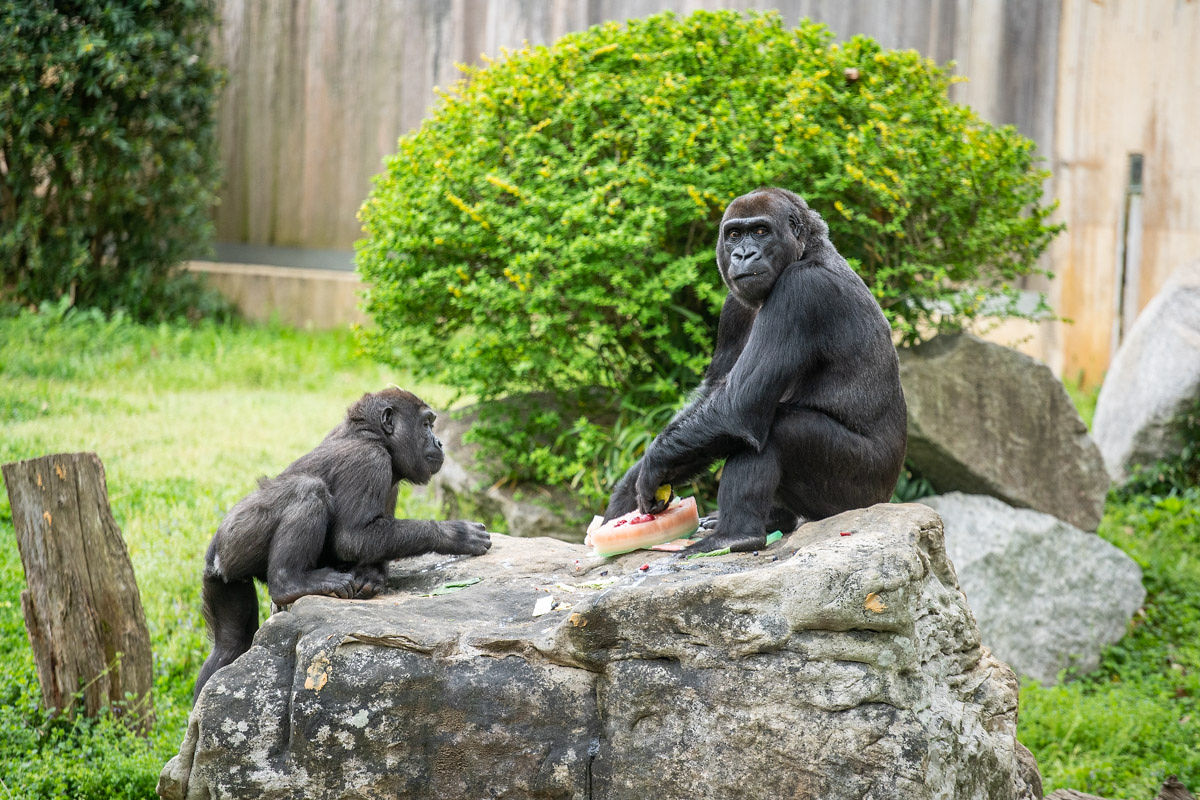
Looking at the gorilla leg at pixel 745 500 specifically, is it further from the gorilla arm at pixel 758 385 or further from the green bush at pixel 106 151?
the green bush at pixel 106 151

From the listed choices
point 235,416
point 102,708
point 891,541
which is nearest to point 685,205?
point 891,541

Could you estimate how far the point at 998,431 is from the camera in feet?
22.6

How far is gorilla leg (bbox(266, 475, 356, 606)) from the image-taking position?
381 centimetres

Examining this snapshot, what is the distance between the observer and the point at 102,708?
15.9 feet

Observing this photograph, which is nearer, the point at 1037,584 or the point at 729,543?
the point at 729,543

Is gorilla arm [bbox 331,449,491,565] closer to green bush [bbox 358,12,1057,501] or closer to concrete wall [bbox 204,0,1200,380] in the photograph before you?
green bush [bbox 358,12,1057,501]

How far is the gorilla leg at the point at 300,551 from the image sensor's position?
3809 millimetres

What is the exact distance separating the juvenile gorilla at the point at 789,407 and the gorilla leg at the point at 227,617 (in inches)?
61.3

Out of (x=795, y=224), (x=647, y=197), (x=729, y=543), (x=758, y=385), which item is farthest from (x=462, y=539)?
(x=647, y=197)

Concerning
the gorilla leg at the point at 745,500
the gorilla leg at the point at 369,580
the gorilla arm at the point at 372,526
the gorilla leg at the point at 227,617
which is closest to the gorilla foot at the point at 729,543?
the gorilla leg at the point at 745,500

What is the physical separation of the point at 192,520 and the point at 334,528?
321 cm

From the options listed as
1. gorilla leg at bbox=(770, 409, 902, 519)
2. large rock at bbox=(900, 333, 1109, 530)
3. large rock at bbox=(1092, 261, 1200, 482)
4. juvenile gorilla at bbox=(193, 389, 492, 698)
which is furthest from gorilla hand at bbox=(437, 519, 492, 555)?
large rock at bbox=(1092, 261, 1200, 482)

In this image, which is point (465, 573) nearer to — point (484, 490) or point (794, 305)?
point (794, 305)

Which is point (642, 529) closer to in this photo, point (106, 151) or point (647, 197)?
point (647, 197)
